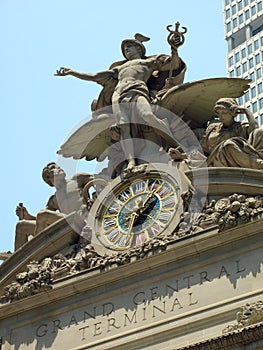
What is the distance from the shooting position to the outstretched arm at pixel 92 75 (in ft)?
117

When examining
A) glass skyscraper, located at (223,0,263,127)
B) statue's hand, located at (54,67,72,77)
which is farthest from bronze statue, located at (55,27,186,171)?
glass skyscraper, located at (223,0,263,127)

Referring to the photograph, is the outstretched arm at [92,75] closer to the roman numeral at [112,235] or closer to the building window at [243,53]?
the roman numeral at [112,235]

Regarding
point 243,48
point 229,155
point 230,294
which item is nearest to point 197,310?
point 230,294

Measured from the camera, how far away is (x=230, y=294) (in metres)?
30.0

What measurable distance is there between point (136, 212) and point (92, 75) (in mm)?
4744

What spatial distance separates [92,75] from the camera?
1416 inches

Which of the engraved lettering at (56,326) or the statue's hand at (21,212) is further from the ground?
the statue's hand at (21,212)

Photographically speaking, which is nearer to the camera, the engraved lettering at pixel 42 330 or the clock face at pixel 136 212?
the clock face at pixel 136 212

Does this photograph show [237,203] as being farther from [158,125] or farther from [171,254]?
[158,125]

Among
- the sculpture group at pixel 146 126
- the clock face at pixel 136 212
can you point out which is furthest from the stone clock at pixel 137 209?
the sculpture group at pixel 146 126

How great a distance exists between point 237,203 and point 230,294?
204cm

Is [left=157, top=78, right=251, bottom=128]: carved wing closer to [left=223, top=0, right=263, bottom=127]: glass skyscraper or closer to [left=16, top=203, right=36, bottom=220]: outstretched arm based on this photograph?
[left=16, top=203, right=36, bottom=220]: outstretched arm

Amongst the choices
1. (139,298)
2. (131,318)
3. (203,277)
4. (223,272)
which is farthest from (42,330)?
(223,272)

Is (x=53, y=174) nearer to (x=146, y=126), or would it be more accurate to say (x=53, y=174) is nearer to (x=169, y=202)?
(x=146, y=126)
